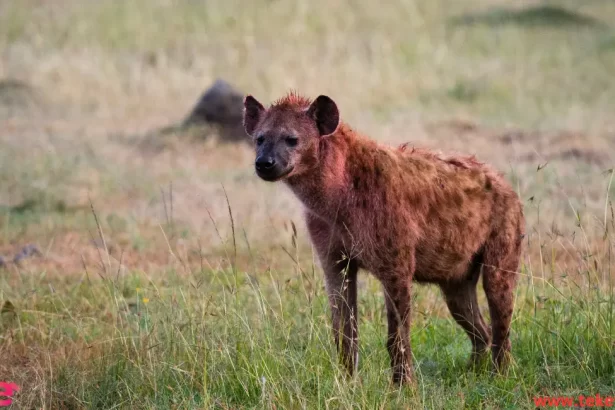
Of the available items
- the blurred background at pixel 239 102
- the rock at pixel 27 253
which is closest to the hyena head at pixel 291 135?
the blurred background at pixel 239 102

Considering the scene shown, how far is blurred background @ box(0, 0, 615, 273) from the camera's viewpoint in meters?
9.83

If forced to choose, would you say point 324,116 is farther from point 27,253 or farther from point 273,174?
point 27,253

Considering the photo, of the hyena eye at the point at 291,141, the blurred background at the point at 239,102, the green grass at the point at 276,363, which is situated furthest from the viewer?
the blurred background at the point at 239,102

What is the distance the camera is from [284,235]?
376 inches

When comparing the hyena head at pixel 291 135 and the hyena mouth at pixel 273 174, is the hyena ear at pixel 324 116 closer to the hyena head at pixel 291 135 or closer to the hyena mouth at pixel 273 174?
the hyena head at pixel 291 135

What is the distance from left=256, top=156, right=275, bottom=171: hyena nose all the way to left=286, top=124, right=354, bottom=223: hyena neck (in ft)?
0.74

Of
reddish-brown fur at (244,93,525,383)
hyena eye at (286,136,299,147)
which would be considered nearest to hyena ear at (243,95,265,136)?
reddish-brown fur at (244,93,525,383)

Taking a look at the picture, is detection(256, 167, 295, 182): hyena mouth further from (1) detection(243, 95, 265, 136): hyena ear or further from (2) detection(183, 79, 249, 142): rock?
(2) detection(183, 79, 249, 142): rock

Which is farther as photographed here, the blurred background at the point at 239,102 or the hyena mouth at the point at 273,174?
the blurred background at the point at 239,102

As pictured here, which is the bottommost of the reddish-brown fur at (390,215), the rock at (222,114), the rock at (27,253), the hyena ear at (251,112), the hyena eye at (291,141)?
the rock at (27,253)

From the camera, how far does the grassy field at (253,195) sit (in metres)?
5.14

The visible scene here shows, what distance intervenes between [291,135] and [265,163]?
224 millimetres

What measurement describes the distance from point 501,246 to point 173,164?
25.1ft

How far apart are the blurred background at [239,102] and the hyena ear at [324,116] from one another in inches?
53.8
